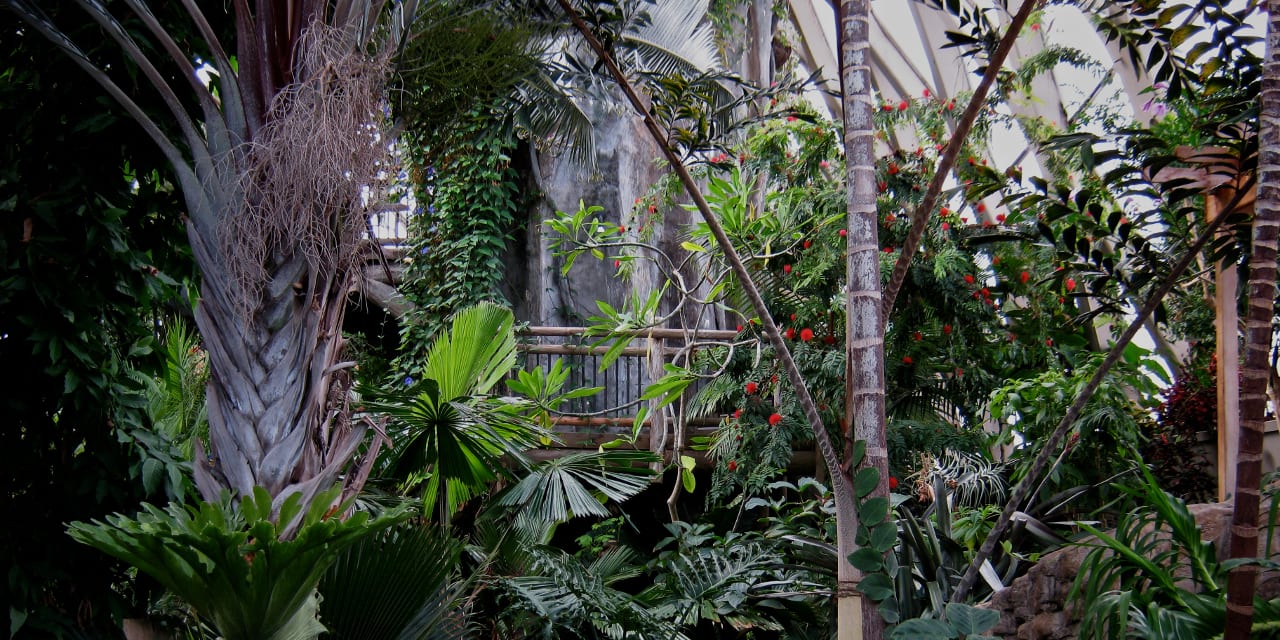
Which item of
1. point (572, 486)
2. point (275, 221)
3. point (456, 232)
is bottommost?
point (572, 486)

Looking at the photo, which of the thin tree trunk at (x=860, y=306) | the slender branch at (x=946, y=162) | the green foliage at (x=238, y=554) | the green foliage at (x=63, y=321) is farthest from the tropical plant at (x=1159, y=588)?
the green foliage at (x=63, y=321)

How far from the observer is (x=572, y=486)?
5.04 meters

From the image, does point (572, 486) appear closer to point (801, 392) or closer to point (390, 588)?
point (390, 588)

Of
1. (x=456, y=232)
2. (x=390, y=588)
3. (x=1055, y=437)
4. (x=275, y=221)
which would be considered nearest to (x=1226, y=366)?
(x=1055, y=437)

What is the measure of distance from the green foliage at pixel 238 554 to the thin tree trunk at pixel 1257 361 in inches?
85.5

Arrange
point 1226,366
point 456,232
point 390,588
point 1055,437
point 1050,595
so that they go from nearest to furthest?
point 1055,437 < point 390,588 < point 1050,595 < point 1226,366 < point 456,232

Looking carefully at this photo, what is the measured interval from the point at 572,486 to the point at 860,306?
2.93 metres

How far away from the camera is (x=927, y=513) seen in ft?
15.8

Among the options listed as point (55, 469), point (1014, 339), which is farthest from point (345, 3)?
point (1014, 339)

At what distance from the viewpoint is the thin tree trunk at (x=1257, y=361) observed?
2.40 m

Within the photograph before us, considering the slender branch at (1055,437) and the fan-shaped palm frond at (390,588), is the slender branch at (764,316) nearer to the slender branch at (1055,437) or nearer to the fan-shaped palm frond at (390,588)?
the slender branch at (1055,437)

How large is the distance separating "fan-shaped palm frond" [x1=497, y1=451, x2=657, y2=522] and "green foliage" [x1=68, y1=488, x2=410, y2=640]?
2.56 m

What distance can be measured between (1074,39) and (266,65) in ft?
24.7

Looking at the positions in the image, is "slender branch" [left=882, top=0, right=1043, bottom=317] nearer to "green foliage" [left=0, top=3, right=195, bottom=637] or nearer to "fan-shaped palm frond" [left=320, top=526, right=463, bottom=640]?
"fan-shaped palm frond" [left=320, top=526, right=463, bottom=640]
